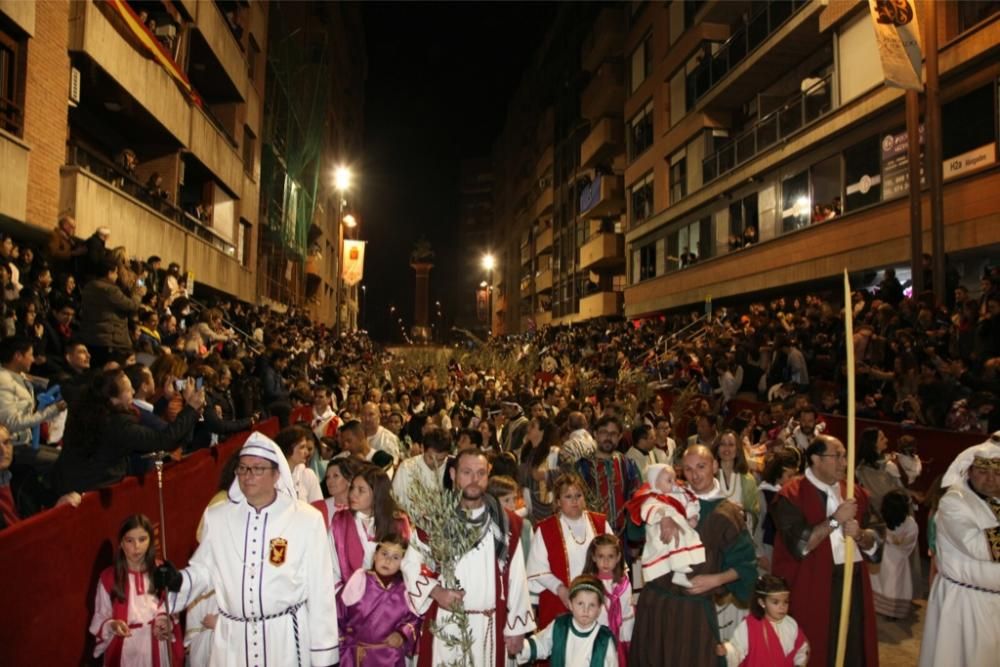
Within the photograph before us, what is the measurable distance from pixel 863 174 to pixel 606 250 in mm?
21273

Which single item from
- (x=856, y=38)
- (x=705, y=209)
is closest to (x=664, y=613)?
(x=856, y=38)

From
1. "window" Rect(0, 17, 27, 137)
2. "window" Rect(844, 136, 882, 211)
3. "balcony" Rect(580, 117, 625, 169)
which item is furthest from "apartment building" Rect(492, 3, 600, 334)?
"window" Rect(0, 17, 27, 137)

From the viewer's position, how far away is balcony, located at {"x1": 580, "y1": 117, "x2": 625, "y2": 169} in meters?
38.8

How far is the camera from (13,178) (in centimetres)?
1180

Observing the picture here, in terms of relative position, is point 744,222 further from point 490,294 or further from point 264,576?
point 490,294

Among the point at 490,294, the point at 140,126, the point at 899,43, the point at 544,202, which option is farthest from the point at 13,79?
the point at 490,294

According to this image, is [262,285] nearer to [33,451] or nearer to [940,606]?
[33,451]

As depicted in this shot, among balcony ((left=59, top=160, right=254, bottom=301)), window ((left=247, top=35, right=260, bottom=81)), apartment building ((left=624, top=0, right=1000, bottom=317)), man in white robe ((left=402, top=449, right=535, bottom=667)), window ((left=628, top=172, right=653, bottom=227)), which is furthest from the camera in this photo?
window ((left=628, top=172, right=653, bottom=227))

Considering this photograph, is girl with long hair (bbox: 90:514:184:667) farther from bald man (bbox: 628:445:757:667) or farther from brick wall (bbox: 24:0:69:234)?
brick wall (bbox: 24:0:69:234)

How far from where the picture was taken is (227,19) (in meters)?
24.4

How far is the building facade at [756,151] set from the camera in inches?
614

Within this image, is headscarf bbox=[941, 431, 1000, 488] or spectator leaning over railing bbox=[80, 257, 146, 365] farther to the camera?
spectator leaning over railing bbox=[80, 257, 146, 365]

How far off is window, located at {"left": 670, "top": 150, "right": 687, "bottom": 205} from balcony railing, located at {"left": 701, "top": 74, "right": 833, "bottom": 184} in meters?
2.02

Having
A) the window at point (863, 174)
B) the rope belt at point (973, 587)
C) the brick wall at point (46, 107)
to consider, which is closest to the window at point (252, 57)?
the brick wall at point (46, 107)
